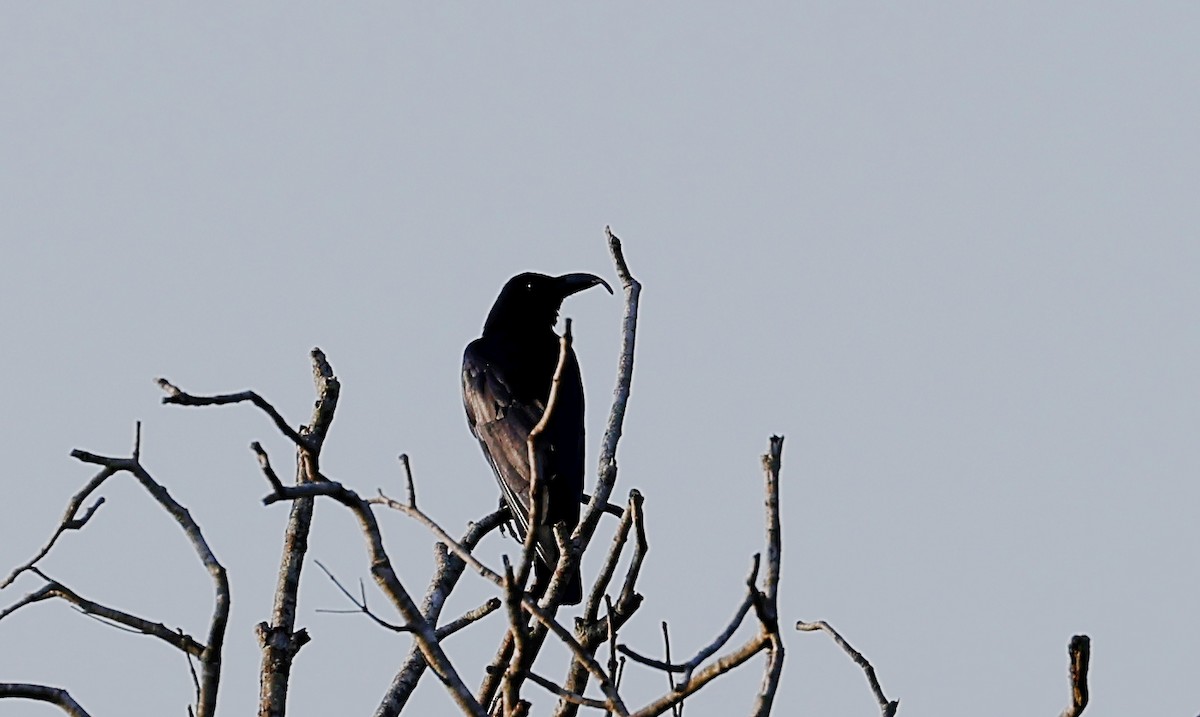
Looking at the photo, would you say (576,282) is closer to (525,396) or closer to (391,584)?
(525,396)

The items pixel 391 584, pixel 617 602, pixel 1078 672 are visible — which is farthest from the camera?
pixel 617 602

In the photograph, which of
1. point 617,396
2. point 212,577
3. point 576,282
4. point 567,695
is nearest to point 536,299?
point 576,282

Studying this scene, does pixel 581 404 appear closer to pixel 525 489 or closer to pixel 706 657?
pixel 525 489

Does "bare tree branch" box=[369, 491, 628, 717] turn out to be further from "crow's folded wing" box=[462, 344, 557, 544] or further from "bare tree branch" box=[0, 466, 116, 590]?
"crow's folded wing" box=[462, 344, 557, 544]

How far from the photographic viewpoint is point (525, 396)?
31.0ft

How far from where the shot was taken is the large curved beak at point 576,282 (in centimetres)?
1058

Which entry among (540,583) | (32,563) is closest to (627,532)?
(32,563)

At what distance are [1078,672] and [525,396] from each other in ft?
A: 21.0

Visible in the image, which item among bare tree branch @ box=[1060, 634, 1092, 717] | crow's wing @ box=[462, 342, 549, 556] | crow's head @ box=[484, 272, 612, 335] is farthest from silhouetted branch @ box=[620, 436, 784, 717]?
crow's head @ box=[484, 272, 612, 335]

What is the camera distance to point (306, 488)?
350 centimetres

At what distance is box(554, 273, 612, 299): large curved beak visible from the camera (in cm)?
1058

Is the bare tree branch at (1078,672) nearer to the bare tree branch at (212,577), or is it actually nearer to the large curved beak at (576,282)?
the bare tree branch at (212,577)

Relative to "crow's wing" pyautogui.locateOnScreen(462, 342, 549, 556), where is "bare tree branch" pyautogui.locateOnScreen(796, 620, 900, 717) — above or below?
below

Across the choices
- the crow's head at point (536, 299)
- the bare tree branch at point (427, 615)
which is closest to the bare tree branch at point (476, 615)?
the bare tree branch at point (427, 615)
